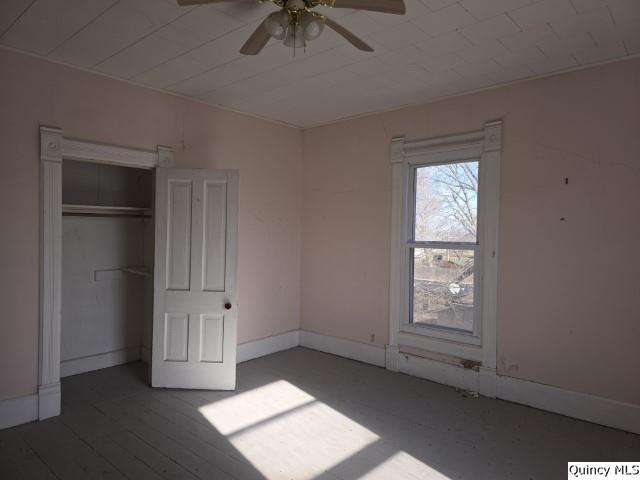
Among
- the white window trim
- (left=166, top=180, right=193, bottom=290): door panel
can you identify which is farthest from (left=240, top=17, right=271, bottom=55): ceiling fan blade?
the white window trim

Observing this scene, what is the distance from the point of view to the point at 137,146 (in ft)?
12.3

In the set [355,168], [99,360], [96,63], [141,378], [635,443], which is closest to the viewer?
[635,443]

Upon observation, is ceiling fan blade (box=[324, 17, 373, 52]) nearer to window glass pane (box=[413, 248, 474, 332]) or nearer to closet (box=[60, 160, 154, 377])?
window glass pane (box=[413, 248, 474, 332])

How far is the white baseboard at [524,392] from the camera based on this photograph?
3.10m

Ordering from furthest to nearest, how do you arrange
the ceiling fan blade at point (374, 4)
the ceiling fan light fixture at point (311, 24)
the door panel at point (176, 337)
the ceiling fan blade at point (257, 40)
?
the door panel at point (176, 337)
the ceiling fan blade at point (257, 40)
the ceiling fan light fixture at point (311, 24)
the ceiling fan blade at point (374, 4)

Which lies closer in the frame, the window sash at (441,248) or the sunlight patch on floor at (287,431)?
the sunlight patch on floor at (287,431)

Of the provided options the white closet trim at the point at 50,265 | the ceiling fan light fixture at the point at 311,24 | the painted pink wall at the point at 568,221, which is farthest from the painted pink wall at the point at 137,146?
the ceiling fan light fixture at the point at 311,24

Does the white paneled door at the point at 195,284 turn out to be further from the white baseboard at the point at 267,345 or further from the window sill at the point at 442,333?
the window sill at the point at 442,333

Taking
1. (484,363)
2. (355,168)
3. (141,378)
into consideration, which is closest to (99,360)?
(141,378)

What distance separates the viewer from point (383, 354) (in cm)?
448

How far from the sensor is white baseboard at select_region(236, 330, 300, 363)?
4637 millimetres

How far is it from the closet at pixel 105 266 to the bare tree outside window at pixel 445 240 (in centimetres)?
274

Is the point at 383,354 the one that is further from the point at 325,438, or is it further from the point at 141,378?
the point at 141,378

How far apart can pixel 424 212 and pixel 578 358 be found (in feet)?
6.05
